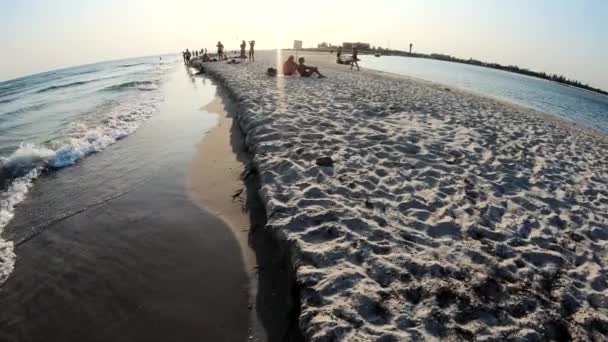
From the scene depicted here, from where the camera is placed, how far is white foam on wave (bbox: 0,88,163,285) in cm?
568

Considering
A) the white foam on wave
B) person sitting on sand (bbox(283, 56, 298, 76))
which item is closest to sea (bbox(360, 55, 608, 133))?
person sitting on sand (bbox(283, 56, 298, 76))

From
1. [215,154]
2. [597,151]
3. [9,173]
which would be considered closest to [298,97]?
[215,154]

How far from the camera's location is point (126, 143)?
1013cm

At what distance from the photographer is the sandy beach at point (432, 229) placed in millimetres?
3393

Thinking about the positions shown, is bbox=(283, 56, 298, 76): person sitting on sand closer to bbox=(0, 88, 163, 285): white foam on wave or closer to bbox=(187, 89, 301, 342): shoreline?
bbox=(0, 88, 163, 285): white foam on wave

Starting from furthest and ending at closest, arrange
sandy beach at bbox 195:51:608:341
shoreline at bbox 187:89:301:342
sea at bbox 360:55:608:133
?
sea at bbox 360:55:608:133 < shoreline at bbox 187:89:301:342 < sandy beach at bbox 195:51:608:341

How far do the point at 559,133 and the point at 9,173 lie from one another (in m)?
17.3

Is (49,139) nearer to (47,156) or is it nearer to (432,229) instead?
(47,156)

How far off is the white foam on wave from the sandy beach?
441 centimetres

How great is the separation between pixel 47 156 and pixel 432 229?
31.0ft

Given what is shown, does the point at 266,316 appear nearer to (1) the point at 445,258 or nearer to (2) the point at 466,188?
(1) the point at 445,258

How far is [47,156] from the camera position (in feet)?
27.4

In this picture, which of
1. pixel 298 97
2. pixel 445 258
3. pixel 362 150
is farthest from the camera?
pixel 298 97

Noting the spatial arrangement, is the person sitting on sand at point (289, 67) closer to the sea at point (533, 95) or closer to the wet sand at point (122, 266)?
the wet sand at point (122, 266)
